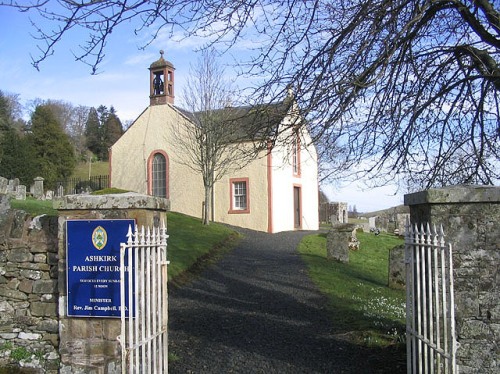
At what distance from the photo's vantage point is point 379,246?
2123 centimetres

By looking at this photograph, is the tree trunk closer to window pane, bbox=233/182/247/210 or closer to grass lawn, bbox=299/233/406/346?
window pane, bbox=233/182/247/210

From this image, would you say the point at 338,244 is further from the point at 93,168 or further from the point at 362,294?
the point at 93,168

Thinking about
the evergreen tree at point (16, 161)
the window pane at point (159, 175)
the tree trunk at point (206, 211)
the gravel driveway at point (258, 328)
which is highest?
the evergreen tree at point (16, 161)

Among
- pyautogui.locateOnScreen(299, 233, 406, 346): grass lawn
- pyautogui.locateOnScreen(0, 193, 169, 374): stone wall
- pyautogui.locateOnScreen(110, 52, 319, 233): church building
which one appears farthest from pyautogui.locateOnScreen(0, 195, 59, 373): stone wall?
pyautogui.locateOnScreen(110, 52, 319, 233): church building

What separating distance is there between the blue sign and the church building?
20.2 m

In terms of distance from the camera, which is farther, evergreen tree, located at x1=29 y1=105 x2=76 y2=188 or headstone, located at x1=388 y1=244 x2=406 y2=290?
evergreen tree, located at x1=29 y1=105 x2=76 y2=188

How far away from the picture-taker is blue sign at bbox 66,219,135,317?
18.6ft

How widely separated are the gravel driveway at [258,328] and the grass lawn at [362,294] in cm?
35

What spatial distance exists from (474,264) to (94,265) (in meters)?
4.37

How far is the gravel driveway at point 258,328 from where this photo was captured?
653 cm

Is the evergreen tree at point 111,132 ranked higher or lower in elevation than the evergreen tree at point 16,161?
higher

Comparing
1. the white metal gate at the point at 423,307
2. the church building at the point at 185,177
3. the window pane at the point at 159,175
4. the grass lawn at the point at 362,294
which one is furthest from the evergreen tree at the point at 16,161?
the white metal gate at the point at 423,307

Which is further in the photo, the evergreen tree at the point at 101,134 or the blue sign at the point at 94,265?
the evergreen tree at the point at 101,134

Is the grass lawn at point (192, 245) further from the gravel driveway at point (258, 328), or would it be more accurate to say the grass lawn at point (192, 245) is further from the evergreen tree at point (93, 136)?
the evergreen tree at point (93, 136)
